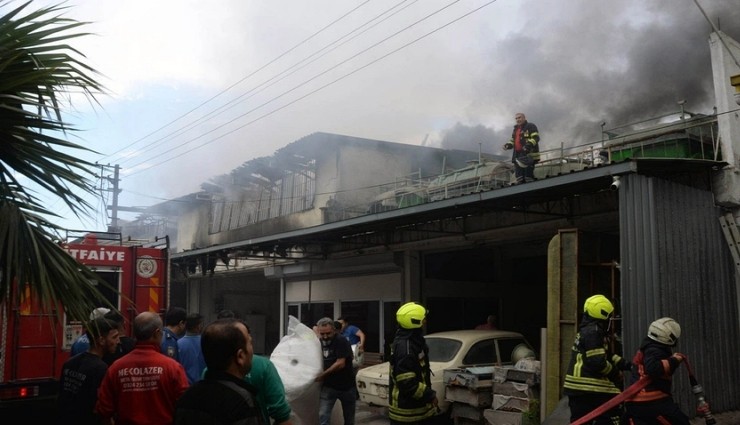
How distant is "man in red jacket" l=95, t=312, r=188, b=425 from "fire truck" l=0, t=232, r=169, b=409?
2.64 m

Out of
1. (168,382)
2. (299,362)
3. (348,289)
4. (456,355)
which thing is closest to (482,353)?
(456,355)

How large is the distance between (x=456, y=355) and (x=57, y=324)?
17.1 feet

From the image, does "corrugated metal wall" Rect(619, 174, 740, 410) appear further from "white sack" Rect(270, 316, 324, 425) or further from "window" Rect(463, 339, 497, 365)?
"white sack" Rect(270, 316, 324, 425)

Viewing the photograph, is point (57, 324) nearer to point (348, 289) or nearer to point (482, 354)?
point (482, 354)

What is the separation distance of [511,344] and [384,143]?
954 centimetres

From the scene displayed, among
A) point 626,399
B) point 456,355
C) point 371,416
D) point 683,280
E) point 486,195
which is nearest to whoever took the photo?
point 626,399

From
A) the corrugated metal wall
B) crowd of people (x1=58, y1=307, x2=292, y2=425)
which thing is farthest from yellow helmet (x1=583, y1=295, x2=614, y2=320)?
crowd of people (x1=58, y1=307, x2=292, y2=425)

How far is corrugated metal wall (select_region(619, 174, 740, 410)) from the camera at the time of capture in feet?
21.8

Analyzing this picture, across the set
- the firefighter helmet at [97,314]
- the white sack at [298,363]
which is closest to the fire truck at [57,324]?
the firefighter helmet at [97,314]

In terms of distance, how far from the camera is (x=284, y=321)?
16938mm

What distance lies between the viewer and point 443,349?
949 cm

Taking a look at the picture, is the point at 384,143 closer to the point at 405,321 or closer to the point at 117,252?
the point at 117,252

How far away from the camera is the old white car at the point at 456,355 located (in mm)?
9086

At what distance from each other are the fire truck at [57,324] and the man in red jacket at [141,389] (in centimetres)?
264
